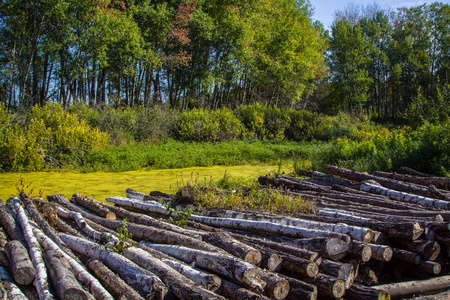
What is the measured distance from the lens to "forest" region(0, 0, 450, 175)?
12.1 metres

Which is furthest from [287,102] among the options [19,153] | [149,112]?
[19,153]

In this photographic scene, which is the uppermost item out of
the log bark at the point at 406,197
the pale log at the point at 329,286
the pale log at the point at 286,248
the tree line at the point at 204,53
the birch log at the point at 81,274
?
the tree line at the point at 204,53

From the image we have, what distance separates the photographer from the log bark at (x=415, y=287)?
3590 millimetres

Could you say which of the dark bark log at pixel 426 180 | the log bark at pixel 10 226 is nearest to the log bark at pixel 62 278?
the log bark at pixel 10 226

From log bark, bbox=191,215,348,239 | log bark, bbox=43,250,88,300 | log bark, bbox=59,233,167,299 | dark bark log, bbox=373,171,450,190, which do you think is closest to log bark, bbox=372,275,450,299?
log bark, bbox=191,215,348,239

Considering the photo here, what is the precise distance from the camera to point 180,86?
30.6m

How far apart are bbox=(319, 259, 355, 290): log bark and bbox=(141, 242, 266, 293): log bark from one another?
0.80 m

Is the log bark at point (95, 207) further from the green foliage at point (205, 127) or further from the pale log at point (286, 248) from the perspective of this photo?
the green foliage at point (205, 127)

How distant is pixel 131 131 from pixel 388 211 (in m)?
14.7

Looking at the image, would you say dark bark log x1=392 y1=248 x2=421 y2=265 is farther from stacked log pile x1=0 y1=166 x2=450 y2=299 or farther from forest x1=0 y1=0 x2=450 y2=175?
forest x1=0 y1=0 x2=450 y2=175

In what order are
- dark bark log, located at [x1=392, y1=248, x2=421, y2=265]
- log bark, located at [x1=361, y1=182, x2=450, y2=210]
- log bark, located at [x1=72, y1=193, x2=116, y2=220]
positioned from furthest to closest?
log bark, located at [x1=361, y1=182, x2=450, y2=210] → log bark, located at [x1=72, y1=193, x2=116, y2=220] → dark bark log, located at [x1=392, y1=248, x2=421, y2=265]

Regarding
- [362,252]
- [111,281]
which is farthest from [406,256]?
[111,281]

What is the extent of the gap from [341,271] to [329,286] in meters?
0.27

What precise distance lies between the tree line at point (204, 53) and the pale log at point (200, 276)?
1749cm
